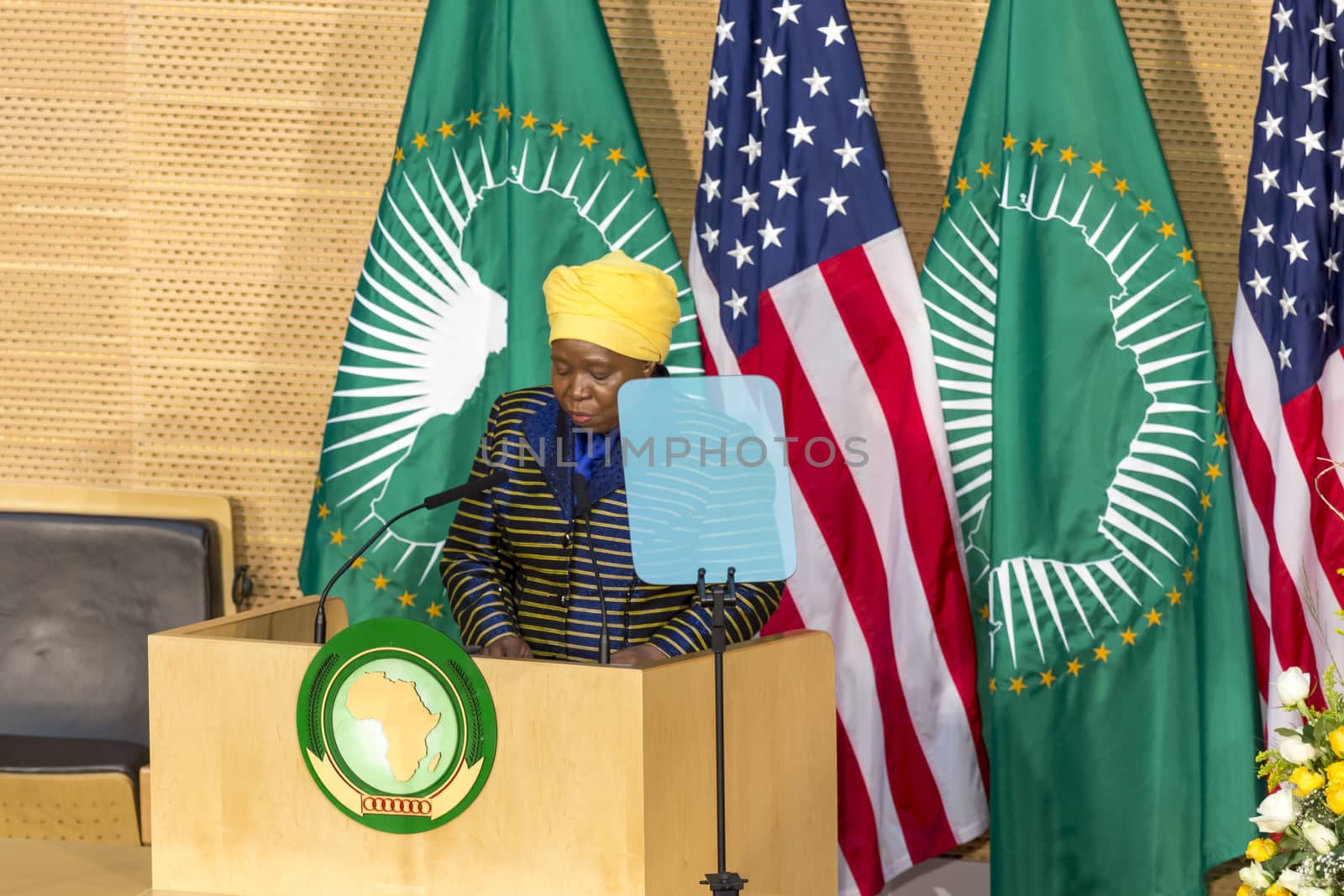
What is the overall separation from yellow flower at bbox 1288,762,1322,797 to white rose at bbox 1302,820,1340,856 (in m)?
0.04

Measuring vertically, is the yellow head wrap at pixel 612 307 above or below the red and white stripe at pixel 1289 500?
above

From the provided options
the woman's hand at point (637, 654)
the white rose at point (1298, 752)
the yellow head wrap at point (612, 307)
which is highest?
the yellow head wrap at point (612, 307)

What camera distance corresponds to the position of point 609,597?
7.95 ft

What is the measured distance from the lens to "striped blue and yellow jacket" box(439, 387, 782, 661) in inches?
94.7

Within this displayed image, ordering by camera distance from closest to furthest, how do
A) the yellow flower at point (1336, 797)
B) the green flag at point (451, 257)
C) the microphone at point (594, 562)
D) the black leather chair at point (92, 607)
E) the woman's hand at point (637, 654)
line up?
the yellow flower at point (1336, 797) < the microphone at point (594, 562) < the woman's hand at point (637, 654) < the green flag at point (451, 257) < the black leather chair at point (92, 607)

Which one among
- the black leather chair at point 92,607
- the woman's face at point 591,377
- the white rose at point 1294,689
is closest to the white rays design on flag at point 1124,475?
the woman's face at point 591,377

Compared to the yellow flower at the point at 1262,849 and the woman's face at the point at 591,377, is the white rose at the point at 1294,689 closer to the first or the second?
the yellow flower at the point at 1262,849

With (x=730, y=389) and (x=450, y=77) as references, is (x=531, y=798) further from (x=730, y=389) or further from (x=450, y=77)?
(x=450, y=77)

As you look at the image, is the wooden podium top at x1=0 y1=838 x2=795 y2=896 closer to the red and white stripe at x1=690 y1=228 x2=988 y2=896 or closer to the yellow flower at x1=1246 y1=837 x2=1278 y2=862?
the yellow flower at x1=1246 y1=837 x2=1278 y2=862

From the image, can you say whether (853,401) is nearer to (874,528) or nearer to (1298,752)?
(874,528)

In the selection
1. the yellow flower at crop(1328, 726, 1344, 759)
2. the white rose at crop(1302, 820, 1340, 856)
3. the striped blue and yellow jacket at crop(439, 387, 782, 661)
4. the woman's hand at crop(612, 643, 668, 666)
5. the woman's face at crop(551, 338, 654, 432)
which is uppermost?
the woman's face at crop(551, 338, 654, 432)

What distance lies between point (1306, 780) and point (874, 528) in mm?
1598

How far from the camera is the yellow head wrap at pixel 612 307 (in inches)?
93.5

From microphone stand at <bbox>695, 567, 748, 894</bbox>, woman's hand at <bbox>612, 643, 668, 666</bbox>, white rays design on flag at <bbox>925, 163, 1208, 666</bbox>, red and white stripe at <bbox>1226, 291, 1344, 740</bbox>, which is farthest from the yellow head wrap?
red and white stripe at <bbox>1226, 291, 1344, 740</bbox>
